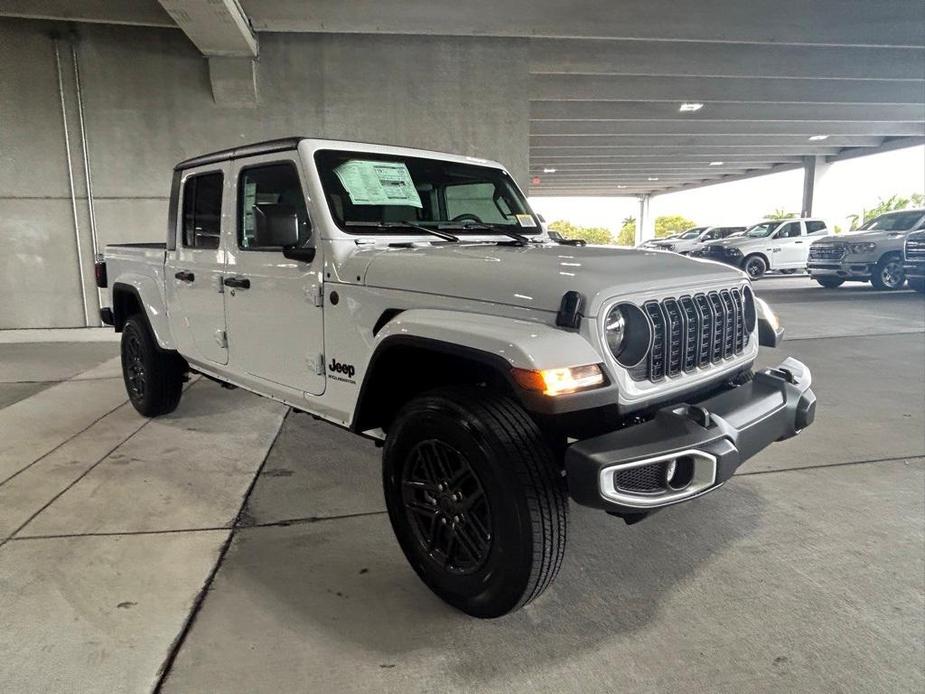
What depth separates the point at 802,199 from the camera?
25.2 meters

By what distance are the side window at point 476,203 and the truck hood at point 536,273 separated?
0.75 metres

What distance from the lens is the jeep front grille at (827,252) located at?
520 inches

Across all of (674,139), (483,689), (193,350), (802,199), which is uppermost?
(674,139)

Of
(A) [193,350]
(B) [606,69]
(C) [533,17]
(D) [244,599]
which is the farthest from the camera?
(B) [606,69]

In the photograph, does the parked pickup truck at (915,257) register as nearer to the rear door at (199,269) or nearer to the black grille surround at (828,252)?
the black grille surround at (828,252)

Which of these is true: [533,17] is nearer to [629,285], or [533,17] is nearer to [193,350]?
[193,350]

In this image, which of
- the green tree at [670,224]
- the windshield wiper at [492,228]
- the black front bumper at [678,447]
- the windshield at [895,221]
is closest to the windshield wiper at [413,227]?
the windshield wiper at [492,228]

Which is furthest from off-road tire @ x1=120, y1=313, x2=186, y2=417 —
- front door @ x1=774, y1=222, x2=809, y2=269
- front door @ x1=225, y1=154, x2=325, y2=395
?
front door @ x1=774, y1=222, x2=809, y2=269

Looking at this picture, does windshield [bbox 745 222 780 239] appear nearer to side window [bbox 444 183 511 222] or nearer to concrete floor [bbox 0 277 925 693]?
concrete floor [bbox 0 277 925 693]

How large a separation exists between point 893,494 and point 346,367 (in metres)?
2.91

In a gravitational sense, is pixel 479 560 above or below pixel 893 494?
above

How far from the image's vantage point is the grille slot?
191cm

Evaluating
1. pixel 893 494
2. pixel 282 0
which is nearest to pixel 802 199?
pixel 282 0

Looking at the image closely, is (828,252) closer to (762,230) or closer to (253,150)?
(762,230)
